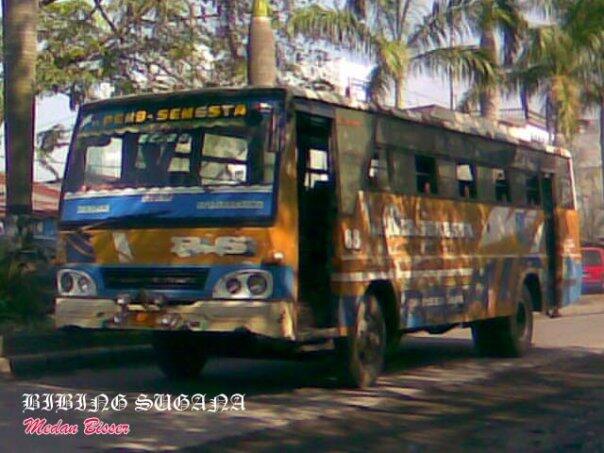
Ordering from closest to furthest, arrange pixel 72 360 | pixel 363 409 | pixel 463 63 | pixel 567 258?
1. pixel 363 409
2. pixel 72 360
3. pixel 567 258
4. pixel 463 63

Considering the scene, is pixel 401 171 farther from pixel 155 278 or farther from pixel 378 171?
pixel 155 278

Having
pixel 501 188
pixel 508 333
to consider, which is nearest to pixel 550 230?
pixel 501 188

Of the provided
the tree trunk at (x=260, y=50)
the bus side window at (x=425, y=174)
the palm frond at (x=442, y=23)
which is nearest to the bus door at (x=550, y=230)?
the bus side window at (x=425, y=174)

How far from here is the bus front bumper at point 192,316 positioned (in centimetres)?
1127

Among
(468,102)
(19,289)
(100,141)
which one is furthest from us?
(468,102)

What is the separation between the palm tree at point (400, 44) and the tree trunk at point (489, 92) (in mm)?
428

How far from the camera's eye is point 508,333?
16672 mm

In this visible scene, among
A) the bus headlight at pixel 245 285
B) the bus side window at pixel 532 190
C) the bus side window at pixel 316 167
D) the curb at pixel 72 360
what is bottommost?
the curb at pixel 72 360

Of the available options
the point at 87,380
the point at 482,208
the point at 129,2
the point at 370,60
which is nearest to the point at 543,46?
the point at 370,60

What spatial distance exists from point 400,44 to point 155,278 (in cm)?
1865

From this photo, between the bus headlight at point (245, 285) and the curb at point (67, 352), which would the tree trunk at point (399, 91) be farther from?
the bus headlight at point (245, 285)

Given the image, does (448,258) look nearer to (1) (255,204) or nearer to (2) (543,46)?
(1) (255,204)

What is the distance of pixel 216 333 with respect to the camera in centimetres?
1185

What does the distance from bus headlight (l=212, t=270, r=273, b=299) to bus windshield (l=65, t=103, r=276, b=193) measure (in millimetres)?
914
